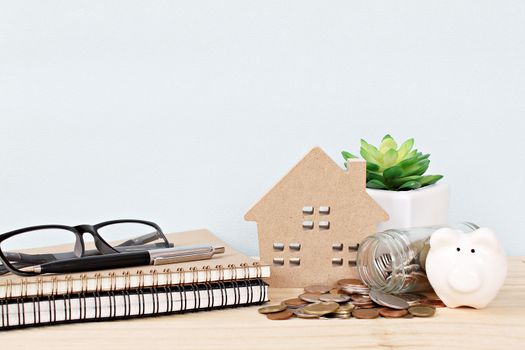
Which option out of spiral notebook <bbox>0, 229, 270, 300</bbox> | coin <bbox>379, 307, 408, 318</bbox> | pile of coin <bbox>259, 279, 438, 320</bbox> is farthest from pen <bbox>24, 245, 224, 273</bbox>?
coin <bbox>379, 307, 408, 318</bbox>

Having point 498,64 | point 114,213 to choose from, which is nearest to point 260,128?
point 114,213

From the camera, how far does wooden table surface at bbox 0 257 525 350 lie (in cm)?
74

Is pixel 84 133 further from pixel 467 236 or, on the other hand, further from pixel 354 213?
pixel 467 236

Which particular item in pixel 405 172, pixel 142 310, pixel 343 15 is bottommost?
pixel 142 310

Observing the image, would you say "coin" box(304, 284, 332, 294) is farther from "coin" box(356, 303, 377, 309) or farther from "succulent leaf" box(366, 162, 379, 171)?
"succulent leaf" box(366, 162, 379, 171)

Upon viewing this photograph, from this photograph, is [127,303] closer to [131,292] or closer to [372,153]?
[131,292]

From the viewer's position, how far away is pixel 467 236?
84 cm

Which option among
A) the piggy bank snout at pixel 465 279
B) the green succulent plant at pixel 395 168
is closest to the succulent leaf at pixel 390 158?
the green succulent plant at pixel 395 168

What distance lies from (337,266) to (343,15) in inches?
16.4

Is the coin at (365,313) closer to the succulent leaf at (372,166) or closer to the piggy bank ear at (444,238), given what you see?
the piggy bank ear at (444,238)

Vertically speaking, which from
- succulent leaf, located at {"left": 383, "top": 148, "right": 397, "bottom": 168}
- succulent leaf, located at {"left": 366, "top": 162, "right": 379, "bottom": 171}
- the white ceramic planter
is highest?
succulent leaf, located at {"left": 383, "top": 148, "right": 397, "bottom": 168}

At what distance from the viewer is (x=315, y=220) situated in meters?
0.94

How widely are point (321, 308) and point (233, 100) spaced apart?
428 millimetres

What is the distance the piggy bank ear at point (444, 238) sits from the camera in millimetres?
835
